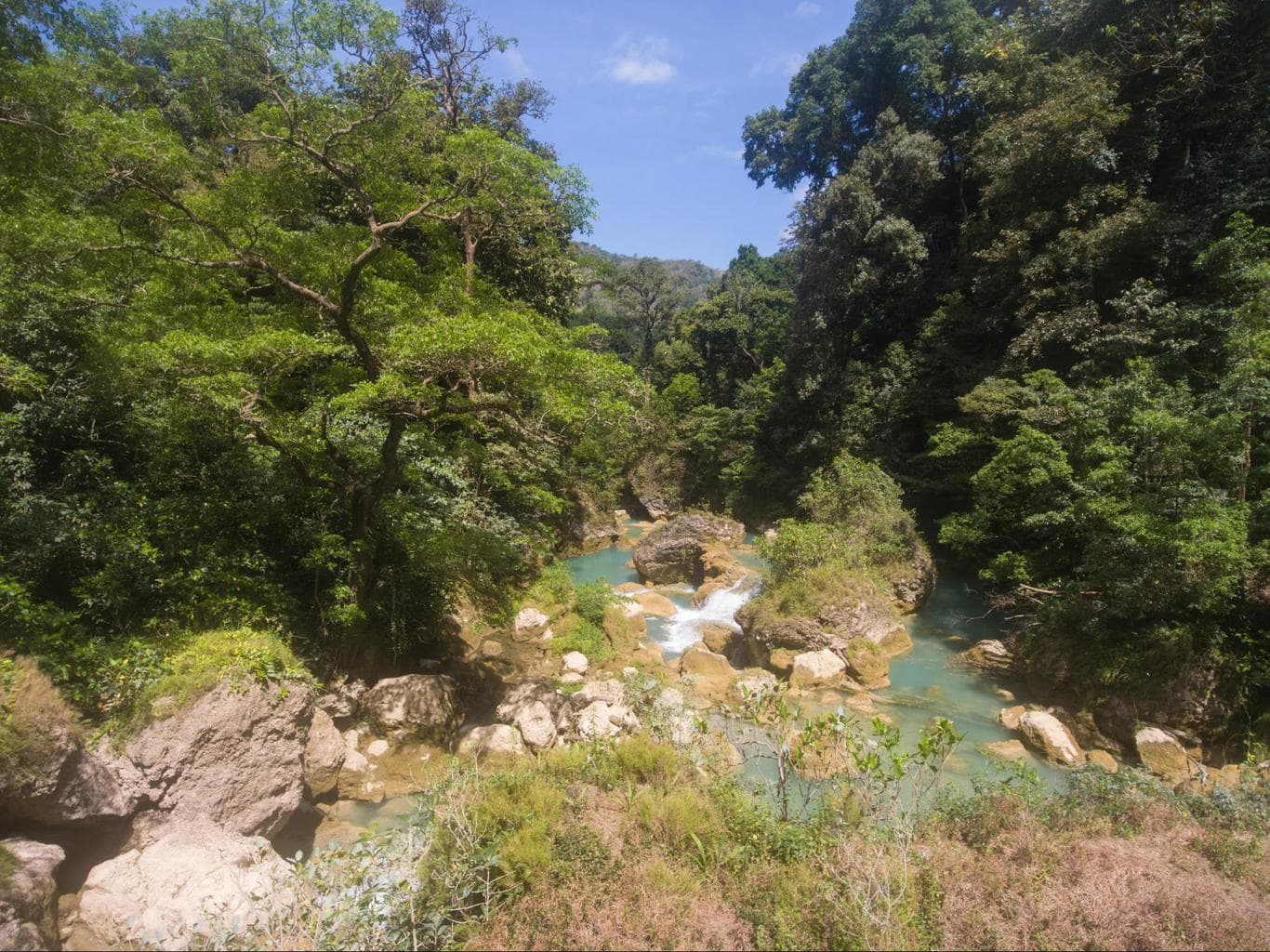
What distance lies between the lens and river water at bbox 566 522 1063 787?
30.6 ft

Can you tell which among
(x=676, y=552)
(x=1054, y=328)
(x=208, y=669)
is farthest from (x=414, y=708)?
(x=1054, y=328)

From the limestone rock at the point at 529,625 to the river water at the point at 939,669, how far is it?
198cm

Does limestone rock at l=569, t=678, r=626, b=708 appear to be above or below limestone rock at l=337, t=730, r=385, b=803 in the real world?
above

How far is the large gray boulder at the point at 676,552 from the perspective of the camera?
18578 millimetres

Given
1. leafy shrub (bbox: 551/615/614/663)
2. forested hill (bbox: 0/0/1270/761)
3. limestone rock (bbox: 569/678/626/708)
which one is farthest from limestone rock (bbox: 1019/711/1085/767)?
leafy shrub (bbox: 551/615/614/663)

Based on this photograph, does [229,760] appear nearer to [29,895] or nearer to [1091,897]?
[29,895]

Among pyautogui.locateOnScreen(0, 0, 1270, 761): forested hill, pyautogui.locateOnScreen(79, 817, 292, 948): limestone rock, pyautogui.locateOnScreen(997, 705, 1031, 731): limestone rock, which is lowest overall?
pyautogui.locateOnScreen(79, 817, 292, 948): limestone rock

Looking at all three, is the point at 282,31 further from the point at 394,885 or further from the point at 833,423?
the point at 833,423

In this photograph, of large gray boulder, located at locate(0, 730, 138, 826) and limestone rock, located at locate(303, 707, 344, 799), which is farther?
limestone rock, located at locate(303, 707, 344, 799)

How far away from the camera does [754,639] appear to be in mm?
12727

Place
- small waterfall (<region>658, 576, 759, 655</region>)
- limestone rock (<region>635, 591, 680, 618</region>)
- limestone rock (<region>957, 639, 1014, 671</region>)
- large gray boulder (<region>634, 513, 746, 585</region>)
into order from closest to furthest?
1. limestone rock (<region>957, 639, 1014, 671</region>)
2. small waterfall (<region>658, 576, 759, 655</region>)
3. limestone rock (<region>635, 591, 680, 618</region>)
4. large gray boulder (<region>634, 513, 746, 585</region>)

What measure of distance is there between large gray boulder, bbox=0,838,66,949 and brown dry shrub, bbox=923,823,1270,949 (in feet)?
20.8

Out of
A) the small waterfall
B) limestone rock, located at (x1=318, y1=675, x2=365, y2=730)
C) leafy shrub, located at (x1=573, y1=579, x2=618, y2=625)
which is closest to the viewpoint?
limestone rock, located at (x1=318, y1=675, x2=365, y2=730)

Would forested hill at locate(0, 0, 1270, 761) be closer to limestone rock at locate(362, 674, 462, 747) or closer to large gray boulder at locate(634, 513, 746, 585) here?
limestone rock at locate(362, 674, 462, 747)
